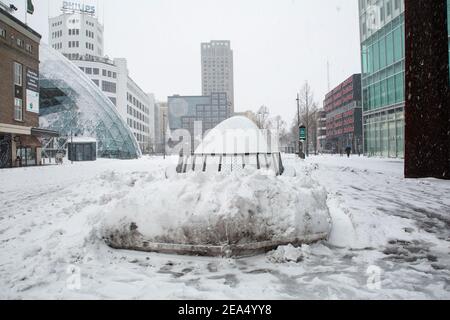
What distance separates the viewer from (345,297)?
2.58 metres

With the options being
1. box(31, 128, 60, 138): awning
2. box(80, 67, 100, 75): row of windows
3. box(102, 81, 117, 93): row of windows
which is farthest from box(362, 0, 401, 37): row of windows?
box(80, 67, 100, 75): row of windows

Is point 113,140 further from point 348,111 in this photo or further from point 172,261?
point 348,111

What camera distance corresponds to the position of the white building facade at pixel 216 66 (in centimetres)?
12488

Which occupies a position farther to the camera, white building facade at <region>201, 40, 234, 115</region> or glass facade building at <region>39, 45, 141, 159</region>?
white building facade at <region>201, 40, 234, 115</region>

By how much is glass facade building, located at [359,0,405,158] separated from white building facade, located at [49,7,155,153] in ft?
220

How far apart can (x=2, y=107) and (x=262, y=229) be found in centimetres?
2968

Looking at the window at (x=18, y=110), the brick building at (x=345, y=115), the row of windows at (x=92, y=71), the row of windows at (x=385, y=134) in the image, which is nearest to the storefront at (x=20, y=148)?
the window at (x=18, y=110)

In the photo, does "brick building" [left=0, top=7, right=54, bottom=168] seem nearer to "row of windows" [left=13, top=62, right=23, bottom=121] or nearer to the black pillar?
"row of windows" [left=13, top=62, right=23, bottom=121]

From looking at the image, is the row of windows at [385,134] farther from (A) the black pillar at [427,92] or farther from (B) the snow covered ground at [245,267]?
(B) the snow covered ground at [245,267]

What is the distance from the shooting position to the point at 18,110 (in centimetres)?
2800

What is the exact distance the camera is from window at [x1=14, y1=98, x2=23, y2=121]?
2753cm

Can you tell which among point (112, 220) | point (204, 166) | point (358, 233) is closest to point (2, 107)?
point (204, 166)

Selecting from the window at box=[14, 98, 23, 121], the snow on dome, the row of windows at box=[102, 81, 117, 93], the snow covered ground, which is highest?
the row of windows at box=[102, 81, 117, 93]

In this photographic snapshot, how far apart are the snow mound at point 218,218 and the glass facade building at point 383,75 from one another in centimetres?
2794
